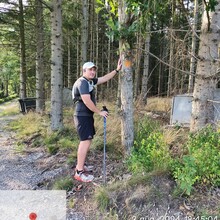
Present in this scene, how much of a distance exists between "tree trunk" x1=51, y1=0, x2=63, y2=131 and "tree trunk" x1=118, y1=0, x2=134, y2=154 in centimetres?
274

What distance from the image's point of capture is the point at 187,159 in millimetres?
3010

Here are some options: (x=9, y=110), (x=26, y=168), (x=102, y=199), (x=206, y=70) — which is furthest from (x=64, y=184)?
(x=9, y=110)

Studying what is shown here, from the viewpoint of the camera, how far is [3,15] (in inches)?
387

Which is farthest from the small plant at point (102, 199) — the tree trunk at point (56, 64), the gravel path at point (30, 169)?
the tree trunk at point (56, 64)

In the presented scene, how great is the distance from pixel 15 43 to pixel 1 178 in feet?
31.2

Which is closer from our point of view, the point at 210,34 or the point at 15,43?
the point at 210,34

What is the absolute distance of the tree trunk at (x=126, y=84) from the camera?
3.65 m

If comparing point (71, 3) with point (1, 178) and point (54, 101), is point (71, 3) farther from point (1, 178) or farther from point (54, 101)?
point (1, 178)

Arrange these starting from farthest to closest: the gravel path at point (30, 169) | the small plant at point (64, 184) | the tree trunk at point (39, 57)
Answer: the tree trunk at point (39, 57) → the gravel path at point (30, 169) → the small plant at point (64, 184)

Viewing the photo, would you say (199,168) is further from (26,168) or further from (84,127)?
(26,168)

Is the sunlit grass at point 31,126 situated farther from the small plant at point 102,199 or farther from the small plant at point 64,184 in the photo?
the small plant at point 102,199

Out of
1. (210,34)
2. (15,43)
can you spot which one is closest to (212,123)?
(210,34)

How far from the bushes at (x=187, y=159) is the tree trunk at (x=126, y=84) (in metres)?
0.22

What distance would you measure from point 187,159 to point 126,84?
1.55m
